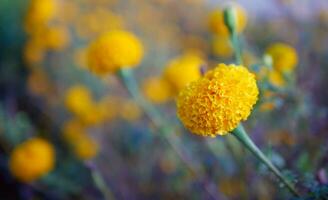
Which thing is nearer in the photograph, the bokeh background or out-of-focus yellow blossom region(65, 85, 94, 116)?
the bokeh background

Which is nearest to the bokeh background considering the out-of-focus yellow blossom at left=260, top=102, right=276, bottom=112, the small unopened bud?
the out-of-focus yellow blossom at left=260, top=102, right=276, bottom=112

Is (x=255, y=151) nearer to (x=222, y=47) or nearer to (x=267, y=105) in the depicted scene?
(x=267, y=105)

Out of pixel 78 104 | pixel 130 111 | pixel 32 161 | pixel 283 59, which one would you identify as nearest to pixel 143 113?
pixel 130 111

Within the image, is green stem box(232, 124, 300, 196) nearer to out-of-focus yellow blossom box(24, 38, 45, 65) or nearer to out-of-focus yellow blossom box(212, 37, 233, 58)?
out-of-focus yellow blossom box(212, 37, 233, 58)

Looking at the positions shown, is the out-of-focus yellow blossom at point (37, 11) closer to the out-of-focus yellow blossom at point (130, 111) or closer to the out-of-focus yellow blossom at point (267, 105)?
the out-of-focus yellow blossom at point (130, 111)

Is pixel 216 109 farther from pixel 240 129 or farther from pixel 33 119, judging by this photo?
pixel 33 119

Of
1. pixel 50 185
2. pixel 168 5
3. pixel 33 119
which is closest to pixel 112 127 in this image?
pixel 33 119
